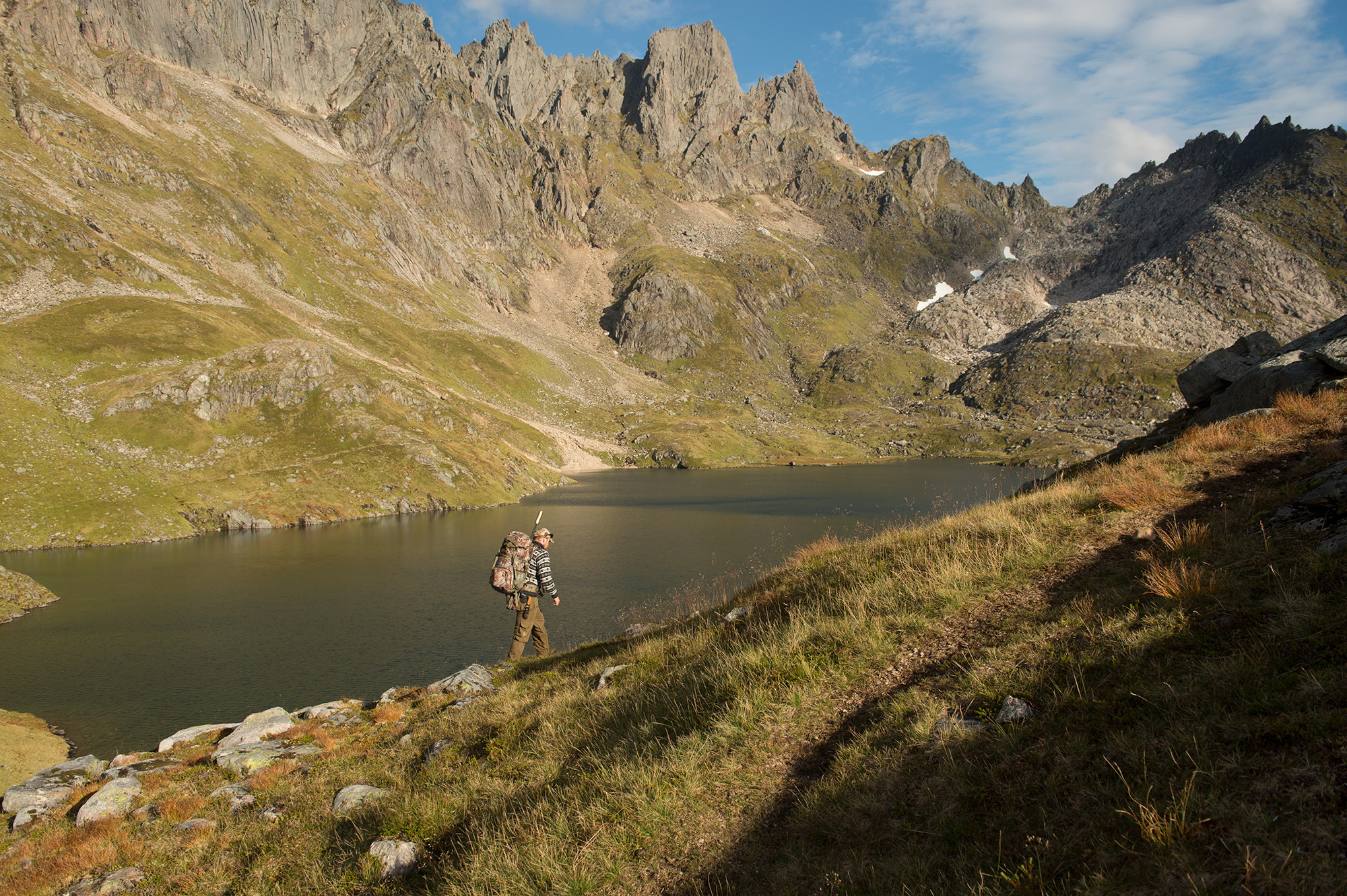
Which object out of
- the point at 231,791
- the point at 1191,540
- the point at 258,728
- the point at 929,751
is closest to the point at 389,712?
the point at 258,728

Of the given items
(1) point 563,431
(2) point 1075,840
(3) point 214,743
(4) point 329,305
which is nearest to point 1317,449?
(2) point 1075,840

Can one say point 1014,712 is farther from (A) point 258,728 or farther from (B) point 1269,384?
(B) point 1269,384

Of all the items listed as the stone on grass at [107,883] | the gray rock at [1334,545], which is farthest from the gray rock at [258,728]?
the gray rock at [1334,545]

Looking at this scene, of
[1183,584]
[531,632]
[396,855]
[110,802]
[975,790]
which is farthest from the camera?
[531,632]

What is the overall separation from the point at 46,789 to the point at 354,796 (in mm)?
11402

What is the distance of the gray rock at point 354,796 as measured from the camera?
1052 centimetres

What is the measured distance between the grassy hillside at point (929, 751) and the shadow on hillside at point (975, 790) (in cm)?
3

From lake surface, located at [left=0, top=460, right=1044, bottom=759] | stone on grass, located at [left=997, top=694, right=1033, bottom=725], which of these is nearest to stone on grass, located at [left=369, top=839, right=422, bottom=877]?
stone on grass, located at [left=997, top=694, right=1033, bottom=725]

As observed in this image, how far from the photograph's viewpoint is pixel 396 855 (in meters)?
8.41

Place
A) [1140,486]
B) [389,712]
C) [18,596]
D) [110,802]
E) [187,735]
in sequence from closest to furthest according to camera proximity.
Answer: [1140,486], [110,802], [389,712], [187,735], [18,596]

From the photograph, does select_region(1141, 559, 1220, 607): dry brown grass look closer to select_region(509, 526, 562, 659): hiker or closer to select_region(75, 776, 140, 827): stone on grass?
select_region(509, 526, 562, 659): hiker

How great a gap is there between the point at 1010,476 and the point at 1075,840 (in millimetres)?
148546

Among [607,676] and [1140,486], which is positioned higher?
[1140,486]

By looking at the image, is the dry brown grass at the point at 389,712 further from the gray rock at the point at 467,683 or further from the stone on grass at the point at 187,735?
the stone on grass at the point at 187,735
